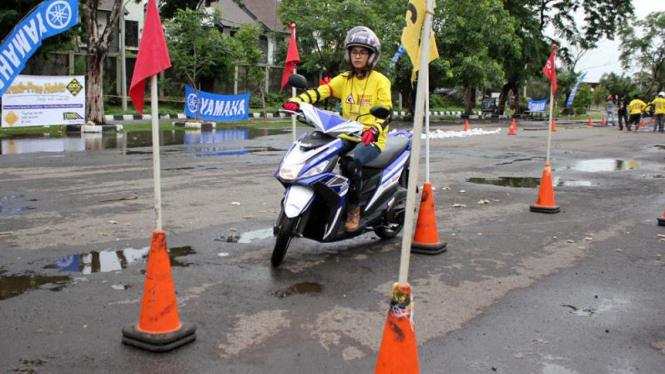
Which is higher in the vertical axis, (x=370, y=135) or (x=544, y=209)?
(x=370, y=135)

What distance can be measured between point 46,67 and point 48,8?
32.9 meters

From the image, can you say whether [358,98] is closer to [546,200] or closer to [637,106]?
[546,200]

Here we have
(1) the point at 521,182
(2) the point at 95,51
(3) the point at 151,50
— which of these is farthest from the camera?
(2) the point at 95,51

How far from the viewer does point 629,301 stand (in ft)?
16.8

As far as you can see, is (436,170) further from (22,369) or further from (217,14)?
(217,14)

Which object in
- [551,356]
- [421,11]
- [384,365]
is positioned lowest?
[551,356]

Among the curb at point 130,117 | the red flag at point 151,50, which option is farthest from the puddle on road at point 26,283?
the curb at point 130,117

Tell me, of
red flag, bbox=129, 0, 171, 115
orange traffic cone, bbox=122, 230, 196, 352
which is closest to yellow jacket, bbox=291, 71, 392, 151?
red flag, bbox=129, 0, 171, 115

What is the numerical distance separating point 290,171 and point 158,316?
1975 mm

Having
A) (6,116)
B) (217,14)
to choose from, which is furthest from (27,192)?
(217,14)

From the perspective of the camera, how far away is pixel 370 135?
5801 millimetres

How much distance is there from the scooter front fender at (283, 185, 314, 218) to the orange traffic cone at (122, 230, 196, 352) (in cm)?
156

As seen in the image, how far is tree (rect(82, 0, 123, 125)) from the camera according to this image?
928 inches

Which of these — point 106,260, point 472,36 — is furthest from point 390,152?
point 472,36
